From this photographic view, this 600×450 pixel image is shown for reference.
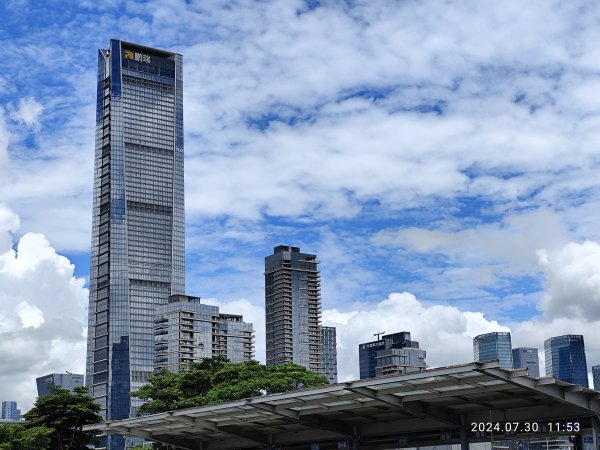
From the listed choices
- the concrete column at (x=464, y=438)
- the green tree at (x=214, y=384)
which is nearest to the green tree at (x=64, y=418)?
the green tree at (x=214, y=384)

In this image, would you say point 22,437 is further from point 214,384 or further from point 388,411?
point 388,411

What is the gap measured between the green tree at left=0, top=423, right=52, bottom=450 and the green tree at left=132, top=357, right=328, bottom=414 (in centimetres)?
1373

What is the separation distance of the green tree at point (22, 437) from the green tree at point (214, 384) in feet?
45.0

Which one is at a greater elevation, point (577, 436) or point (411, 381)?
point (411, 381)

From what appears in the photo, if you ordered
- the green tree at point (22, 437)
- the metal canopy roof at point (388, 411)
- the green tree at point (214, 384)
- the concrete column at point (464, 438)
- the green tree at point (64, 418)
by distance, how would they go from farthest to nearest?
the green tree at point (214, 384)
the green tree at point (64, 418)
the green tree at point (22, 437)
the concrete column at point (464, 438)
the metal canopy roof at point (388, 411)

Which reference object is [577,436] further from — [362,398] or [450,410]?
[362,398]

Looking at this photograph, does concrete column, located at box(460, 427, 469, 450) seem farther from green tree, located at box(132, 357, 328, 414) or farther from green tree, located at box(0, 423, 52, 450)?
green tree, located at box(132, 357, 328, 414)

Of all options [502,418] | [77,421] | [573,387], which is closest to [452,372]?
[573,387]

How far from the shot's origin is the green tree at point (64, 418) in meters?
56.4

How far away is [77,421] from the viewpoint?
57.3m

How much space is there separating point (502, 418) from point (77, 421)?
35535 millimetres

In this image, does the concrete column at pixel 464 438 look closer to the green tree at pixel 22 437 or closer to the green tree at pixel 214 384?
the green tree at pixel 22 437

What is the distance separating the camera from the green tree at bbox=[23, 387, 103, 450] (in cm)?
5644

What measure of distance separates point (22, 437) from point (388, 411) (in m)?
27.4
